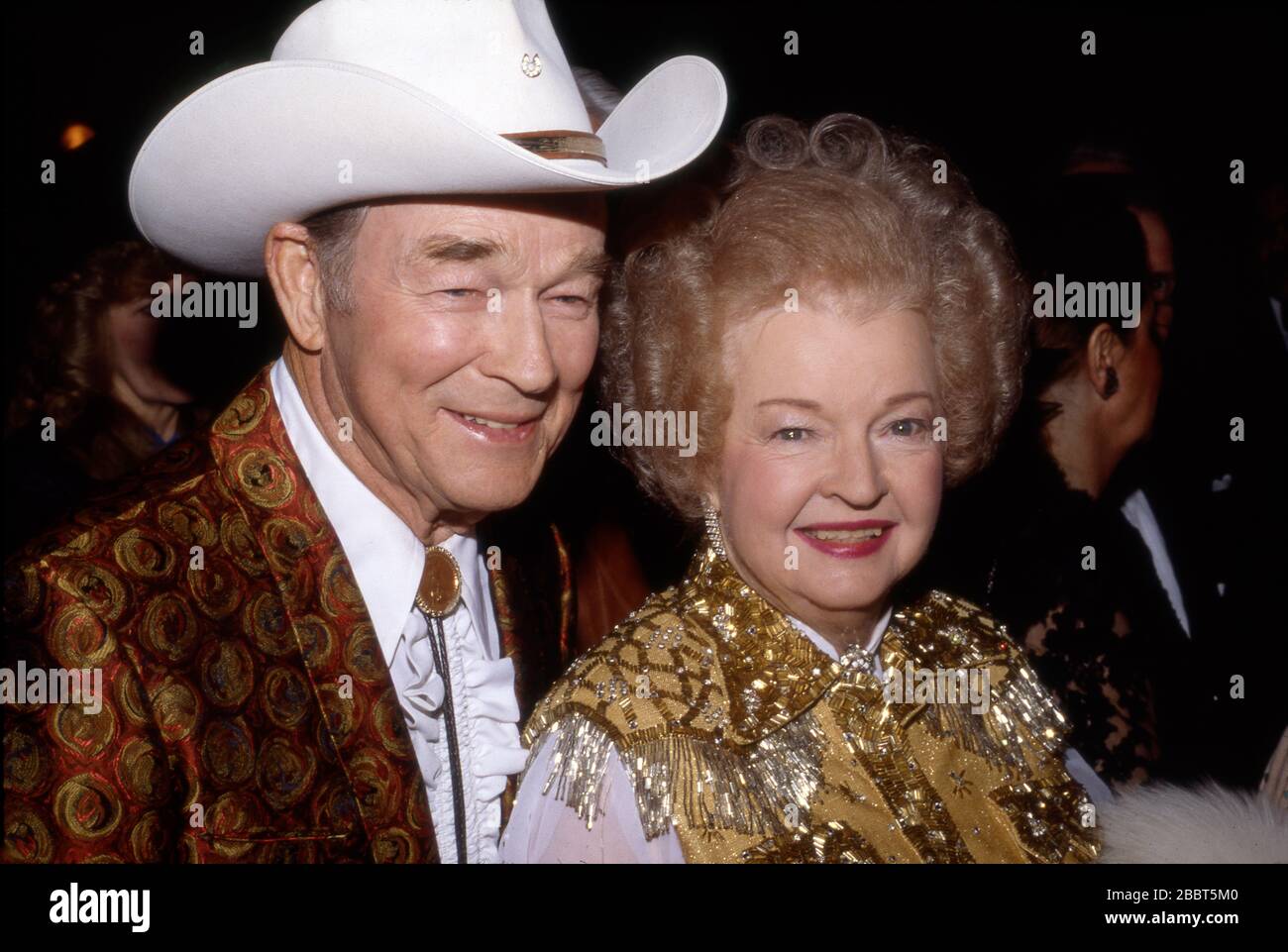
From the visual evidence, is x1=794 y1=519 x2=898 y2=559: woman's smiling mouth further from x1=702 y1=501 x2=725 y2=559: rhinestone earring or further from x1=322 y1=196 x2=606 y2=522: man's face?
x1=322 y1=196 x2=606 y2=522: man's face

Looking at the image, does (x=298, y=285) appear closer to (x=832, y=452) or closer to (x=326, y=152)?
(x=326, y=152)

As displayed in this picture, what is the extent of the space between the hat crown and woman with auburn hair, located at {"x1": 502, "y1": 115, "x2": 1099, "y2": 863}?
13.4 inches

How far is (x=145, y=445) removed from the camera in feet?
9.16

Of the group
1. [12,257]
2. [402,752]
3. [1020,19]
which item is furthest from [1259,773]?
[12,257]

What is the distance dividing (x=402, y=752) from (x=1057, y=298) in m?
1.74

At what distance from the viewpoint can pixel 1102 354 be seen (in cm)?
262

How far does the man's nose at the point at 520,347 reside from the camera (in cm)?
170

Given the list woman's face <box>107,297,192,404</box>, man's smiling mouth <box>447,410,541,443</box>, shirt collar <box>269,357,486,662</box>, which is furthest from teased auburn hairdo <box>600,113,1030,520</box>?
woman's face <box>107,297,192,404</box>

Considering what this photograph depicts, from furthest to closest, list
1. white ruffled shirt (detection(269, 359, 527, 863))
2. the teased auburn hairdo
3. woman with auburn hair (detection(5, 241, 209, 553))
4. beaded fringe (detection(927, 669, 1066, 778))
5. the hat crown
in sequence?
woman with auburn hair (detection(5, 241, 209, 553))
beaded fringe (detection(927, 669, 1066, 778))
white ruffled shirt (detection(269, 359, 527, 863))
the teased auburn hairdo
the hat crown

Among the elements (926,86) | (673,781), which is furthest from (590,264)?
(926,86)

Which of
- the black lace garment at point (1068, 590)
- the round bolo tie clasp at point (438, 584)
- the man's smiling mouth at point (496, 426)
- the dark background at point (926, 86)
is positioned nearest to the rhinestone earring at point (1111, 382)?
the black lace garment at point (1068, 590)

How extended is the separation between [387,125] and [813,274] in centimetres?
67

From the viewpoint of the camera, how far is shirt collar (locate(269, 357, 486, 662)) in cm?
187

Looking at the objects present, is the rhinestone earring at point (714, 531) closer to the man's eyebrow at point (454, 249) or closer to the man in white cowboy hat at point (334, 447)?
the man in white cowboy hat at point (334, 447)
